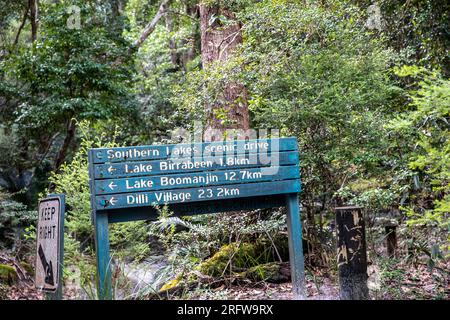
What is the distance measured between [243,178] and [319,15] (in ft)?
9.76

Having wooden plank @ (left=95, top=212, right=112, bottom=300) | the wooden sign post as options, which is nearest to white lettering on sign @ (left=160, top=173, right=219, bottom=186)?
the wooden sign post

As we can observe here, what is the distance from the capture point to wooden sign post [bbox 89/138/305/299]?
5.17 m

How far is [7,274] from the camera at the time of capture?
24.5ft

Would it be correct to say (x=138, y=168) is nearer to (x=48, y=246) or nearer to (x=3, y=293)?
(x=48, y=246)

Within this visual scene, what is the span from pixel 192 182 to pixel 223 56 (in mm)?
3912

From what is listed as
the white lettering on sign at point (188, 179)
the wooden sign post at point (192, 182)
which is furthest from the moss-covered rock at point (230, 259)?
the white lettering on sign at point (188, 179)

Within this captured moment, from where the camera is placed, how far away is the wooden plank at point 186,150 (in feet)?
17.1

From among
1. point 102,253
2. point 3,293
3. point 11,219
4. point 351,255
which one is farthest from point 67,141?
point 351,255

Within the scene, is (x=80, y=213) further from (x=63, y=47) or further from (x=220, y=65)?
(x=63, y=47)

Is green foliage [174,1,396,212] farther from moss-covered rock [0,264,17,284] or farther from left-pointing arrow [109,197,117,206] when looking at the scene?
moss-covered rock [0,264,17,284]

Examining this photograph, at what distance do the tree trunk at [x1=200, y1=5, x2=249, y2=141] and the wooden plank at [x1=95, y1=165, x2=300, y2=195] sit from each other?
8.43ft

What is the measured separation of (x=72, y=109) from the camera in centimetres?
1334

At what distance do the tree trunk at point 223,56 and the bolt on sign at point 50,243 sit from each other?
3.93 m

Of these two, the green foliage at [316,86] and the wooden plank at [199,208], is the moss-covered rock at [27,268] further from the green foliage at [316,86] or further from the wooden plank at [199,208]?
the wooden plank at [199,208]
